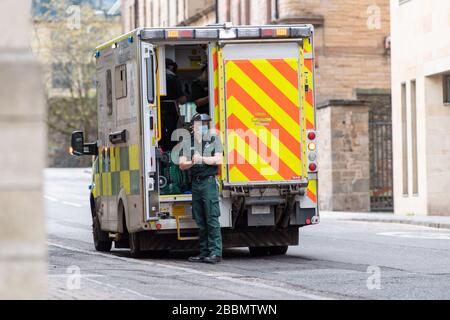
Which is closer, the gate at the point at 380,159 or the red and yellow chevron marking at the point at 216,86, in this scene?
the red and yellow chevron marking at the point at 216,86

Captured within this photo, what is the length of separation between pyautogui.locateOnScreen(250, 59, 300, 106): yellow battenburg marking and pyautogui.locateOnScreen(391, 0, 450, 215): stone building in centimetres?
1434

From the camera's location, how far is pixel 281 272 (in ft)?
48.8

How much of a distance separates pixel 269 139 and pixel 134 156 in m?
1.74

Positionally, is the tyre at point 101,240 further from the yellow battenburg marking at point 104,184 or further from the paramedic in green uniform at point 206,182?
the paramedic in green uniform at point 206,182

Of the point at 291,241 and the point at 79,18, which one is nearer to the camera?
the point at 291,241

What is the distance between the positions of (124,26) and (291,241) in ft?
190

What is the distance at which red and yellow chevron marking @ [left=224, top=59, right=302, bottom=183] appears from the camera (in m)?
17.0

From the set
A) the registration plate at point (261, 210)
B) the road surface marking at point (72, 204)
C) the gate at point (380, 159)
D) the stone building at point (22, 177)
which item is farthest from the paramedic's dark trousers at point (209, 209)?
the road surface marking at point (72, 204)

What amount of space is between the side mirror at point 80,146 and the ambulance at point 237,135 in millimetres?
1912

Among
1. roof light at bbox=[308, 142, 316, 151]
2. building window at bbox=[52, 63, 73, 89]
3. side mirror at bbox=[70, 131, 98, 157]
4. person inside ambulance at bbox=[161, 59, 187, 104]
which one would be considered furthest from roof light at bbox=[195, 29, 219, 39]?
building window at bbox=[52, 63, 73, 89]

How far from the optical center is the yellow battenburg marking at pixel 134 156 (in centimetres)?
1705

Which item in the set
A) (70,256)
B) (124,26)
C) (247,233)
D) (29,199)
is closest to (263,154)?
(247,233)

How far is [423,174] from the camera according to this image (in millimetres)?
32531

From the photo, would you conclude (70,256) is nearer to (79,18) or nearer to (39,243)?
(39,243)
